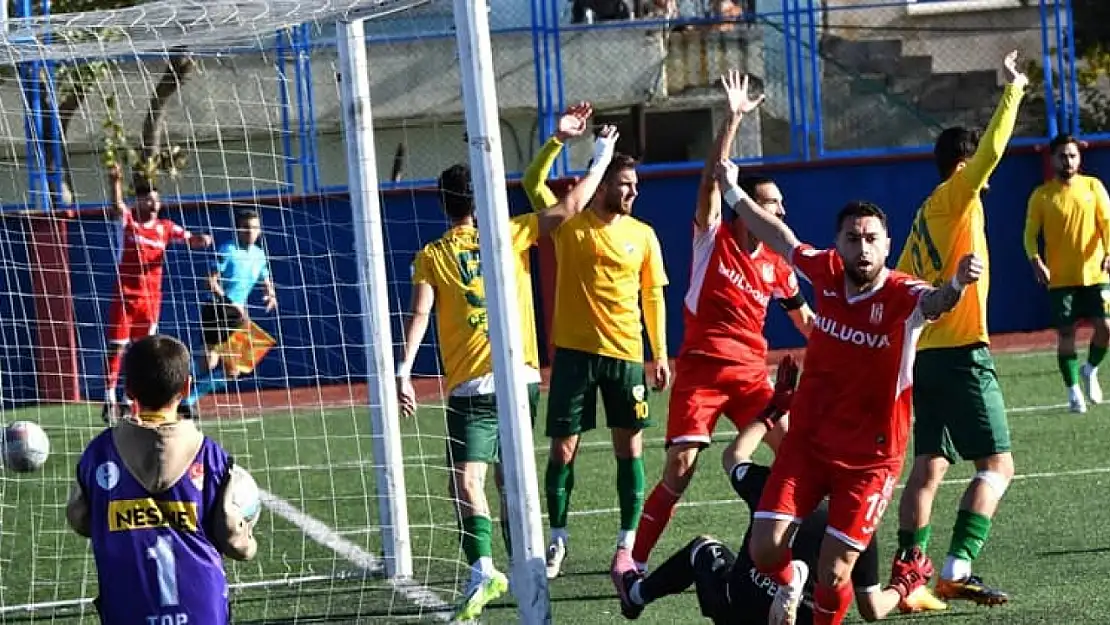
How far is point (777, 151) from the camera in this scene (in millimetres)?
23250

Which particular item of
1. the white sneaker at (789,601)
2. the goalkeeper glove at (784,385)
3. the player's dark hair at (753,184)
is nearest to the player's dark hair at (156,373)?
the white sneaker at (789,601)

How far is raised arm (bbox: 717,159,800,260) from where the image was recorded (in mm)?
7391

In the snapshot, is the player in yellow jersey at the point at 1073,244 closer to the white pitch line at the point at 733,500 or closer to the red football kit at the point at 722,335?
the white pitch line at the point at 733,500

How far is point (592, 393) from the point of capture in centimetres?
932

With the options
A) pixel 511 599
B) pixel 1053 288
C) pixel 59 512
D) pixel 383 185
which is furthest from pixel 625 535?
pixel 383 185

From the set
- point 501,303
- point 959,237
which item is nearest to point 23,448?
point 501,303

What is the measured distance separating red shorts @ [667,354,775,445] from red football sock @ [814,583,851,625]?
176 centimetres

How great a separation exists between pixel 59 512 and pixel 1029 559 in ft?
21.6

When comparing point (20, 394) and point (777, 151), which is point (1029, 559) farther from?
point (777, 151)

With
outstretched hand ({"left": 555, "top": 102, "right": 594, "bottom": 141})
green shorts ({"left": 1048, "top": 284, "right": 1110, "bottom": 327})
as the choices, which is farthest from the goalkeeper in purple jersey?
green shorts ({"left": 1048, "top": 284, "right": 1110, "bottom": 327})

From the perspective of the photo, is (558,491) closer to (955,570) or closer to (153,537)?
(955,570)

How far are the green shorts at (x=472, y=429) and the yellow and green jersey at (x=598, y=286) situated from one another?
30.5 inches

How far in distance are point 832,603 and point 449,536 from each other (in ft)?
12.4

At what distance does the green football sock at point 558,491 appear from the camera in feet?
30.4
